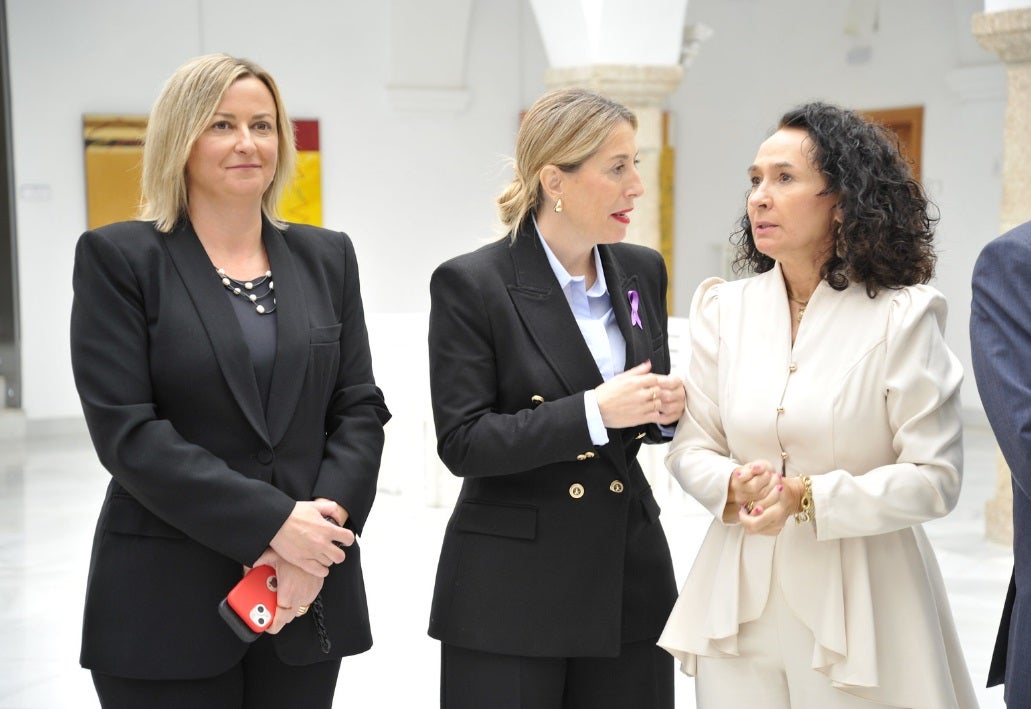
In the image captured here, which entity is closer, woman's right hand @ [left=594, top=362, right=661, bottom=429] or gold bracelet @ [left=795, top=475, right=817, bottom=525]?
gold bracelet @ [left=795, top=475, right=817, bottom=525]

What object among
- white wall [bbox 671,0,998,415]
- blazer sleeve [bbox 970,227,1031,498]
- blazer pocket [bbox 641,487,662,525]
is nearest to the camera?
blazer sleeve [bbox 970,227,1031,498]

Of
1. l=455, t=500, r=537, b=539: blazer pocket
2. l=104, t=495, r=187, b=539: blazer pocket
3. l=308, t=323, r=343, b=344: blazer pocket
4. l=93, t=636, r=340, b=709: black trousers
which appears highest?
l=308, t=323, r=343, b=344: blazer pocket

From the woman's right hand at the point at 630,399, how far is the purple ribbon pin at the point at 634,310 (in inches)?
9.8

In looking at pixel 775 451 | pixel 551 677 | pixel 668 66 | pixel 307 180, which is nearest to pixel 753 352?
pixel 775 451

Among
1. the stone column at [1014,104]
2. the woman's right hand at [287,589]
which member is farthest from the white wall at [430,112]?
the woman's right hand at [287,589]

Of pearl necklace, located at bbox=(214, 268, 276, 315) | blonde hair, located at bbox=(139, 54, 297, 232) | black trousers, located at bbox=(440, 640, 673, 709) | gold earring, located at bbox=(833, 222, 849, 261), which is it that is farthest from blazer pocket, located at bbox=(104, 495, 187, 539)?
gold earring, located at bbox=(833, 222, 849, 261)

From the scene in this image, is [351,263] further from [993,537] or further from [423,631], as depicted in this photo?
[993,537]

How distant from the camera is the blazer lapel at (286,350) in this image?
8.75 ft

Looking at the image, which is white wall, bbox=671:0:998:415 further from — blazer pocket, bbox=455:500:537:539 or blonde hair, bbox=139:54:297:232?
blonde hair, bbox=139:54:297:232

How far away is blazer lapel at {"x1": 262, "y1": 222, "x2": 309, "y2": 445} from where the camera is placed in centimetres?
267

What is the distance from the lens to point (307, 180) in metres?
13.0

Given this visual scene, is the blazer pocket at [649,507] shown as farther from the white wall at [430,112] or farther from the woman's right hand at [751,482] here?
the white wall at [430,112]

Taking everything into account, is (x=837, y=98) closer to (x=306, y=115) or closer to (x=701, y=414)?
(x=306, y=115)

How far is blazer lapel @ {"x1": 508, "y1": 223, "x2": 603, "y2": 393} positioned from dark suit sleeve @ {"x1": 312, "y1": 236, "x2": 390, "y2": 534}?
1.23ft
